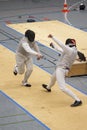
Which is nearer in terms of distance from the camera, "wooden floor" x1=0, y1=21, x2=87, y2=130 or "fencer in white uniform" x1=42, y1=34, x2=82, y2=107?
"wooden floor" x1=0, y1=21, x2=87, y2=130

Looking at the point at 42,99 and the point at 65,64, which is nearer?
the point at 65,64

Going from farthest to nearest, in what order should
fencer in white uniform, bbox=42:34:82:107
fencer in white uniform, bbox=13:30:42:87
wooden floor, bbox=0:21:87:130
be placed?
fencer in white uniform, bbox=13:30:42:87 → fencer in white uniform, bbox=42:34:82:107 → wooden floor, bbox=0:21:87:130

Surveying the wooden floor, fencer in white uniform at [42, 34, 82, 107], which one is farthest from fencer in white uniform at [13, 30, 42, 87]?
fencer in white uniform at [42, 34, 82, 107]

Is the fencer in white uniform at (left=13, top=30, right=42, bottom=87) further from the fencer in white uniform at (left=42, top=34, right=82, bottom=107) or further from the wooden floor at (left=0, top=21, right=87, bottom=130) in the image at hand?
the fencer in white uniform at (left=42, top=34, right=82, bottom=107)

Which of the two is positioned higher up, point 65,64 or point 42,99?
point 65,64

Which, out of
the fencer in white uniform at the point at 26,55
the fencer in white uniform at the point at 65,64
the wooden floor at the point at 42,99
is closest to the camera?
the wooden floor at the point at 42,99

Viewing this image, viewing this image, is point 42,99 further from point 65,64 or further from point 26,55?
point 26,55

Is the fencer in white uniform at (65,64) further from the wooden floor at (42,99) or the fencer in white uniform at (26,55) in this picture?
the fencer in white uniform at (26,55)

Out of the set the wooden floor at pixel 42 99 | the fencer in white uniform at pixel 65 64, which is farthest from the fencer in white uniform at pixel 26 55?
the fencer in white uniform at pixel 65 64

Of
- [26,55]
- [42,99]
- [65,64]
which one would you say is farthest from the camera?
[26,55]

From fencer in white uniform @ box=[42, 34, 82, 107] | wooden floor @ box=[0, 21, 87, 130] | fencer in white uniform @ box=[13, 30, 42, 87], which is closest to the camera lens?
wooden floor @ box=[0, 21, 87, 130]

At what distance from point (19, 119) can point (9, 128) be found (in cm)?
51

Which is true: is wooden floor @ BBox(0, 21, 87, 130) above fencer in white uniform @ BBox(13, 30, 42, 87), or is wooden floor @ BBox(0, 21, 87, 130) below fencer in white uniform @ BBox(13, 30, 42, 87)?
below

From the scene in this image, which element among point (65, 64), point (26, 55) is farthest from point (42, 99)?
point (26, 55)
